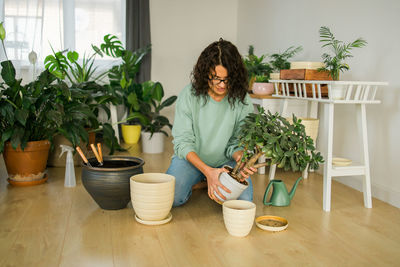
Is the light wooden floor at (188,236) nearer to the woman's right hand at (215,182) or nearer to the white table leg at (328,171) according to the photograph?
the white table leg at (328,171)

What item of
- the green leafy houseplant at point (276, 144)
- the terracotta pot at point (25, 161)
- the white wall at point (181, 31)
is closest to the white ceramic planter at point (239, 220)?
the green leafy houseplant at point (276, 144)

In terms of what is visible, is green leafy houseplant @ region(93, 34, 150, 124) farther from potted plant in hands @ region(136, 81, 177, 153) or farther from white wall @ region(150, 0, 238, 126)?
white wall @ region(150, 0, 238, 126)

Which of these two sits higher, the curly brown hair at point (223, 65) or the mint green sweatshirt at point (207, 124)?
the curly brown hair at point (223, 65)

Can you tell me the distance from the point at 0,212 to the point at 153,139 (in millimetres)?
1850

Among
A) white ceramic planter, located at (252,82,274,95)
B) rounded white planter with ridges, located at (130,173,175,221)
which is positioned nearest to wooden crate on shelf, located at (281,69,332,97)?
white ceramic planter, located at (252,82,274,95)

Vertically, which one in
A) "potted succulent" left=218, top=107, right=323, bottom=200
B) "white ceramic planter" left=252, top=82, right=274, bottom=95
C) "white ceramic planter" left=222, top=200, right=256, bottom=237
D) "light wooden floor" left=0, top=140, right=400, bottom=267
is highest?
"white ceramic planter" left=252, top=82, right=274, bottom=95

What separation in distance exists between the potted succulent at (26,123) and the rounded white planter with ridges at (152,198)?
83cm

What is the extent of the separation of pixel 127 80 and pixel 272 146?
2807 mm

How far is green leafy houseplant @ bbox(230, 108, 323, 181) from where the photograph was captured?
1.76m

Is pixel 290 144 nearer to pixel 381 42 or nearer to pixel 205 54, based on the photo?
pixel 205 54

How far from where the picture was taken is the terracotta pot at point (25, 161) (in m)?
2.56

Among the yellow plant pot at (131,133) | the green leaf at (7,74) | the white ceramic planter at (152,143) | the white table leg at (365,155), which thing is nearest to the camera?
the white table leg at (365,155)

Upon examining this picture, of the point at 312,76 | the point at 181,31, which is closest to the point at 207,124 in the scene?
the point at 312,76

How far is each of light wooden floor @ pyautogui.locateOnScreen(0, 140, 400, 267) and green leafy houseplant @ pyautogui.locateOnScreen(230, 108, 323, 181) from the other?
330mm
